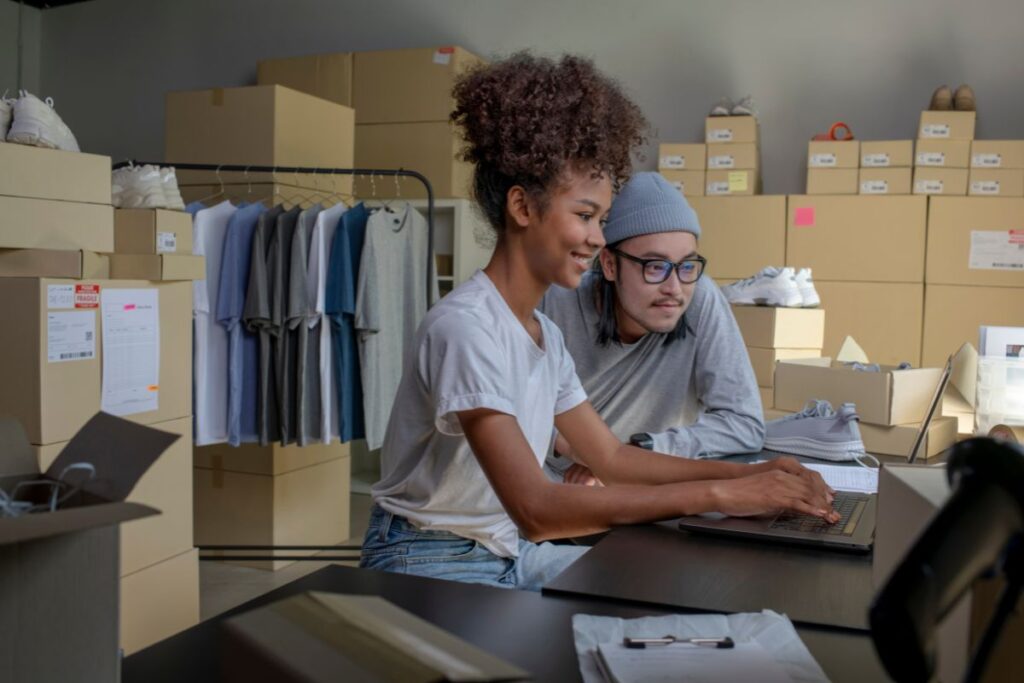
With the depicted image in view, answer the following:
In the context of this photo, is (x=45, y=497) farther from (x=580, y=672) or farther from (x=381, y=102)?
(x=381, y=102)

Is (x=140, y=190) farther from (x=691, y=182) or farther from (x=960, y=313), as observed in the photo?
(x=960, y=313)

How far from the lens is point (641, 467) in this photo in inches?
63.4

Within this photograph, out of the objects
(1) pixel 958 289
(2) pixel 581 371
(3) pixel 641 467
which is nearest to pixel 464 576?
(3) pixel 641 467

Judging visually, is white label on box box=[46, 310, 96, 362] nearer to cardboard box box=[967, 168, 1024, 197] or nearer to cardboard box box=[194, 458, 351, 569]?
cardboard box box=[194, 458, 351, 569]

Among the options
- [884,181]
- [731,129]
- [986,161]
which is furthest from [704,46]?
[986,161]

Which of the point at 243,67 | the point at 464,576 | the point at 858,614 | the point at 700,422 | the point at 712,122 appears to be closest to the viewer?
the point at 858,614

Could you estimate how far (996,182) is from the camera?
4.12 metres

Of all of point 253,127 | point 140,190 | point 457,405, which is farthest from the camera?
point 253,127

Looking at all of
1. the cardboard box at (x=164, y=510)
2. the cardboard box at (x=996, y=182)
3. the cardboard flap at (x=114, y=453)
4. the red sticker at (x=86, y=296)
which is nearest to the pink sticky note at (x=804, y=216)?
the cardboard box at (x=996, y=182)

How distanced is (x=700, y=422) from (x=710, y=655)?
114cm

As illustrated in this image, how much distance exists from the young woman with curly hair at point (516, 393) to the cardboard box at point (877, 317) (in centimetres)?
296

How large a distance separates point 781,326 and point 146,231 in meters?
2.04

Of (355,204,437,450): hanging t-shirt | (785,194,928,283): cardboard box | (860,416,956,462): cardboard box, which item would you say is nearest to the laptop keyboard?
(860,416,956,462): cardboard box

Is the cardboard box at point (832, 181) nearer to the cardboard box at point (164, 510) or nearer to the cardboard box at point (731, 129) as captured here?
the cardboard box at point (731, 129)
